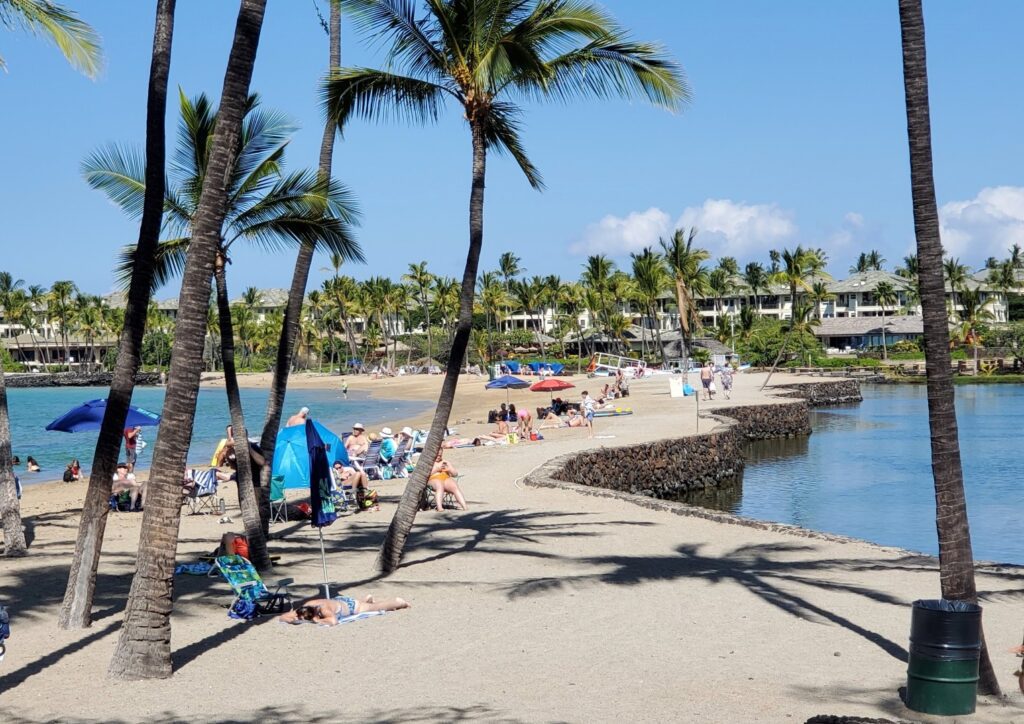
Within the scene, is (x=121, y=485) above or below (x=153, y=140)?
below

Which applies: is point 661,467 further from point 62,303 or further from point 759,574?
point 62,303

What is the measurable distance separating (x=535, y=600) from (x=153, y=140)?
5749 millimetres

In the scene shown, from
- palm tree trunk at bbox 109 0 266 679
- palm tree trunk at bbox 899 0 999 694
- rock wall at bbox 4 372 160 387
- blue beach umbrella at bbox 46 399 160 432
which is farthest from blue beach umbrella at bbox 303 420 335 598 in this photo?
rock wall at bbox 4 372 160 387

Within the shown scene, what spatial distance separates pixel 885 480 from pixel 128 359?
77.1 feet

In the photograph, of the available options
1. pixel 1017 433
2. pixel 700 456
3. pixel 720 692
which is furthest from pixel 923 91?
pixel 1017 433

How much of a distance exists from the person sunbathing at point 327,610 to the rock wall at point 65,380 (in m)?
112

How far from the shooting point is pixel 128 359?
10.3m

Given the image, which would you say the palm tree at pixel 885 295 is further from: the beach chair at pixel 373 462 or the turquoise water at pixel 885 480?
the beach chair at pixel 373 462

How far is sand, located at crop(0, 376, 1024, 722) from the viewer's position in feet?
24.6

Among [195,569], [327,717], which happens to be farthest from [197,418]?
[327,717]

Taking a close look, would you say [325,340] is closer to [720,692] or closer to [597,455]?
[597,455]

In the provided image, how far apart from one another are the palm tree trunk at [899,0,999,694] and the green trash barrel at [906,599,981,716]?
0.90m

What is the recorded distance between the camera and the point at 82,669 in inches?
332

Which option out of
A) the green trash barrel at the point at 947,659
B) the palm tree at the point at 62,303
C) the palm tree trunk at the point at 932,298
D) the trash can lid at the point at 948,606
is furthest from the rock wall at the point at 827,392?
the palm tree at the point at 62,303
